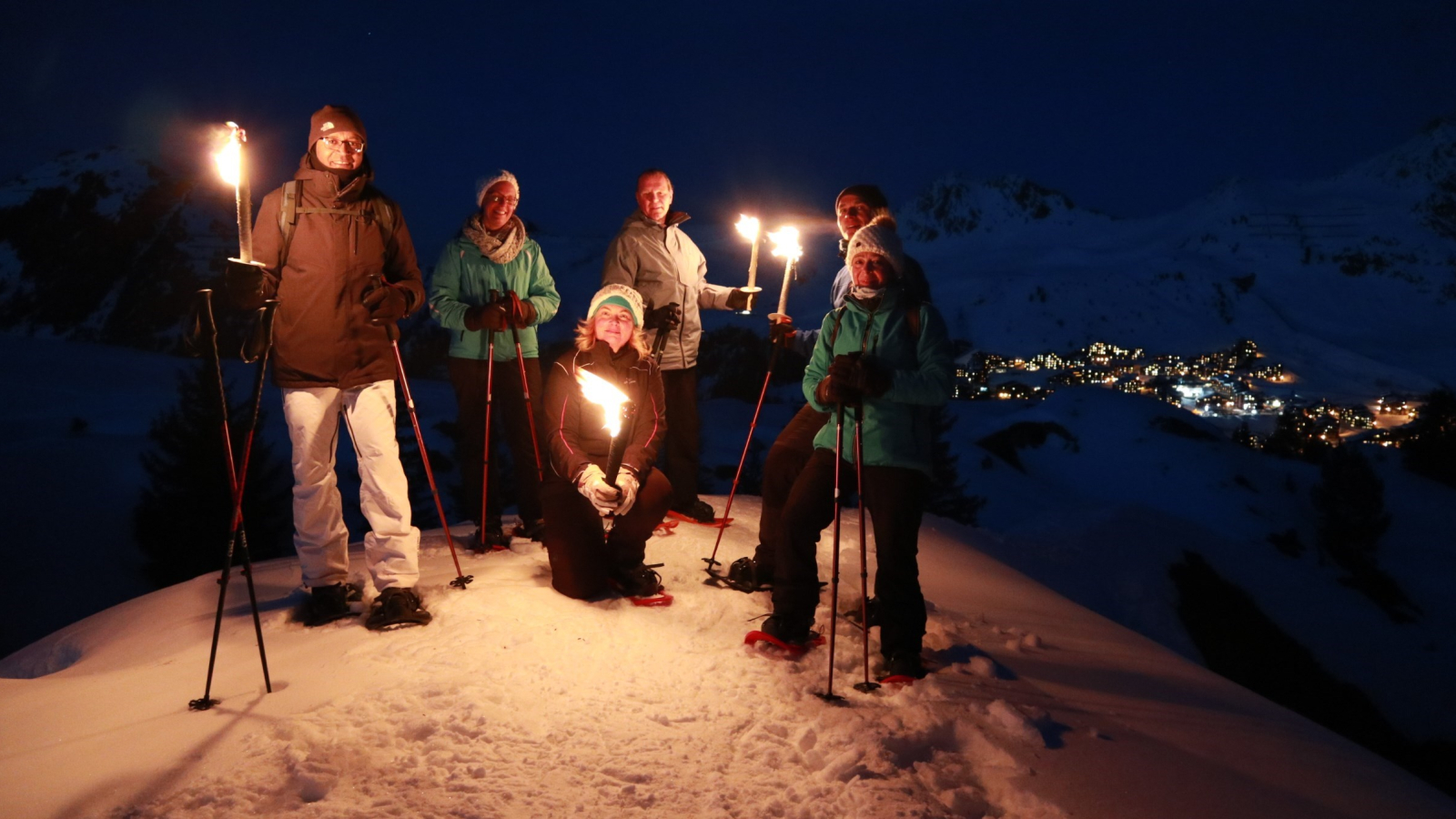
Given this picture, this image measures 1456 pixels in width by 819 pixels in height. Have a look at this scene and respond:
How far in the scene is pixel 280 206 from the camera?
173 inches

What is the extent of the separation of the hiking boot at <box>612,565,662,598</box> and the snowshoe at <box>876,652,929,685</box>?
5.37 feet

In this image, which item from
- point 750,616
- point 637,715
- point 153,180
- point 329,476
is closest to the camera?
point 637,715

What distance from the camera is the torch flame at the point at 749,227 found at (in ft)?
19.4

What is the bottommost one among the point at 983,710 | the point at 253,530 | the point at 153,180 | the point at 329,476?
the point at 253,530

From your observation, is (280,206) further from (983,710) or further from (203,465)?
(203,465)

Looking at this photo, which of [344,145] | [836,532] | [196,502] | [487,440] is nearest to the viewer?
[836,532]

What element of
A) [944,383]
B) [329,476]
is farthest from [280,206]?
[944,383]

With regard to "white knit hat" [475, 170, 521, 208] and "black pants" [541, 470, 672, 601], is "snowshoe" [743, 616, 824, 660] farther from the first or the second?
"white knit hat" [475, 170, 521, 208]

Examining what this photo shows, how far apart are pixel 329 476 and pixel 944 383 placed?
3524mm

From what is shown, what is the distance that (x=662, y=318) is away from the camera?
6551mm

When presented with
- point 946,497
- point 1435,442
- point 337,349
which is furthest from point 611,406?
point 1435,442

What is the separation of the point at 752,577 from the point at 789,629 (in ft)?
3.49

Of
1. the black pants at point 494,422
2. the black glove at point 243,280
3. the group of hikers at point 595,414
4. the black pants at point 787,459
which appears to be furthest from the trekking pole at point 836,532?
the black glove at point 243,280

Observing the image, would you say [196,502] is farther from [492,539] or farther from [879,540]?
[879,540]
